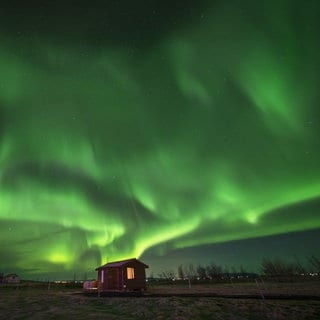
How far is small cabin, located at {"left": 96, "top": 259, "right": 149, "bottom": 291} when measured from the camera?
144 feet

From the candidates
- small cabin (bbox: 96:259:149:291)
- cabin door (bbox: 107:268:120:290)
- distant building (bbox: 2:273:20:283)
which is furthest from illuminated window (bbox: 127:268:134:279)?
distant building (bbox: 2:273:20:283)

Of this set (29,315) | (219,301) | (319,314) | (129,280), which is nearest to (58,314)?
(29,315)

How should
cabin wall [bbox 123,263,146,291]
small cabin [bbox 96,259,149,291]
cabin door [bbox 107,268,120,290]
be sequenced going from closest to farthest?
cabin wall [bbox 123,263,146,291] → small cabin [bbox 96,259,149,291] → cabin door [bbox 107,268,120,290]

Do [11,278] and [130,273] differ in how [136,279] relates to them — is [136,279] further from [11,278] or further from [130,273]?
[11,278]

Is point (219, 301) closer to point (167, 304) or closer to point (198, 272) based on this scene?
point (167, 304)

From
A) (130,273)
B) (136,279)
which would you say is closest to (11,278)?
(130,273)

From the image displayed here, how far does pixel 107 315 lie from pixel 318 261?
85.7 m

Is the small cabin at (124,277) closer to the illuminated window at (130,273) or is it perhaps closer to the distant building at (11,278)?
the illuminated window at (130,273)

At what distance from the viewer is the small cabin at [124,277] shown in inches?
1725

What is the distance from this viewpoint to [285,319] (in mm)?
16797

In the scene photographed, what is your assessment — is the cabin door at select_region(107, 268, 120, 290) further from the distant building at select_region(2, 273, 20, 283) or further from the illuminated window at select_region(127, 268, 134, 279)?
the distant building at select_region(2, 273, 20, 283)

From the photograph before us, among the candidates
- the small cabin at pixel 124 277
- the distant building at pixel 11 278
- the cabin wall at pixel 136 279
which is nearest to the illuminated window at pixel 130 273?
the small cabin at pixel 124 277

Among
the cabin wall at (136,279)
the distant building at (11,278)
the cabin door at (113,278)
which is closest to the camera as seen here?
the cabin wall at (136,279)

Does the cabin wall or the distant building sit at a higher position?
the distant building
